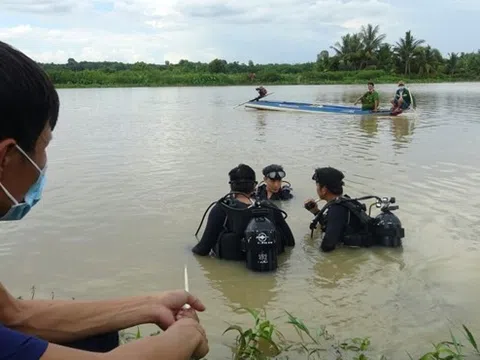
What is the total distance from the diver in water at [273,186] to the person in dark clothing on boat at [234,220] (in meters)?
1.52

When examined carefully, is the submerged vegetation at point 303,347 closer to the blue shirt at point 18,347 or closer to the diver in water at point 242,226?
the diver in water at point 242,226

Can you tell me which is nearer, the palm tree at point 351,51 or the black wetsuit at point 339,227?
the black wetsuit at point 339,227

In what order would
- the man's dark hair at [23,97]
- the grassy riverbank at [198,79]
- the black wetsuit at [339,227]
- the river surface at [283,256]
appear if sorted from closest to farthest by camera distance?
the man's dark hair at [23,97] < the river surface at [283,256] < the black wetsuit at [339,227] < the grassy riverbank at [198,79]

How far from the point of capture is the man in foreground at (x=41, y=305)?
1419 mm

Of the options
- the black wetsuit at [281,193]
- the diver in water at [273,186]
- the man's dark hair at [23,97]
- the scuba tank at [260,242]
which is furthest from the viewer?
the black wetsuit at [281,193]

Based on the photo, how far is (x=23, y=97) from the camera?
140 centimetres

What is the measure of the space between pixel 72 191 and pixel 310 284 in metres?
5.17

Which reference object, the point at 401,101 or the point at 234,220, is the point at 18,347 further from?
the point at 401,101

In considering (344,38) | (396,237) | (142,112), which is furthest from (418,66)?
(396,237)

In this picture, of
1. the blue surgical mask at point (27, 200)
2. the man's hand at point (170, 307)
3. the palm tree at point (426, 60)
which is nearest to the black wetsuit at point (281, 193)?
the man's hand at point (170, 307)

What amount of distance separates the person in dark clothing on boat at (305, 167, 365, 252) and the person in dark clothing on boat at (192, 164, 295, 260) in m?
0.45

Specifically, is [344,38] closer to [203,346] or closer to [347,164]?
[347,164]

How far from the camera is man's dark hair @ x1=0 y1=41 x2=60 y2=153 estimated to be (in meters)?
1.38

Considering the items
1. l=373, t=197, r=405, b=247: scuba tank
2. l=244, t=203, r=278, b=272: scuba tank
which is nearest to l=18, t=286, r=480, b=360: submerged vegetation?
l=244, t=203, r=278, b=272: scuba tank
